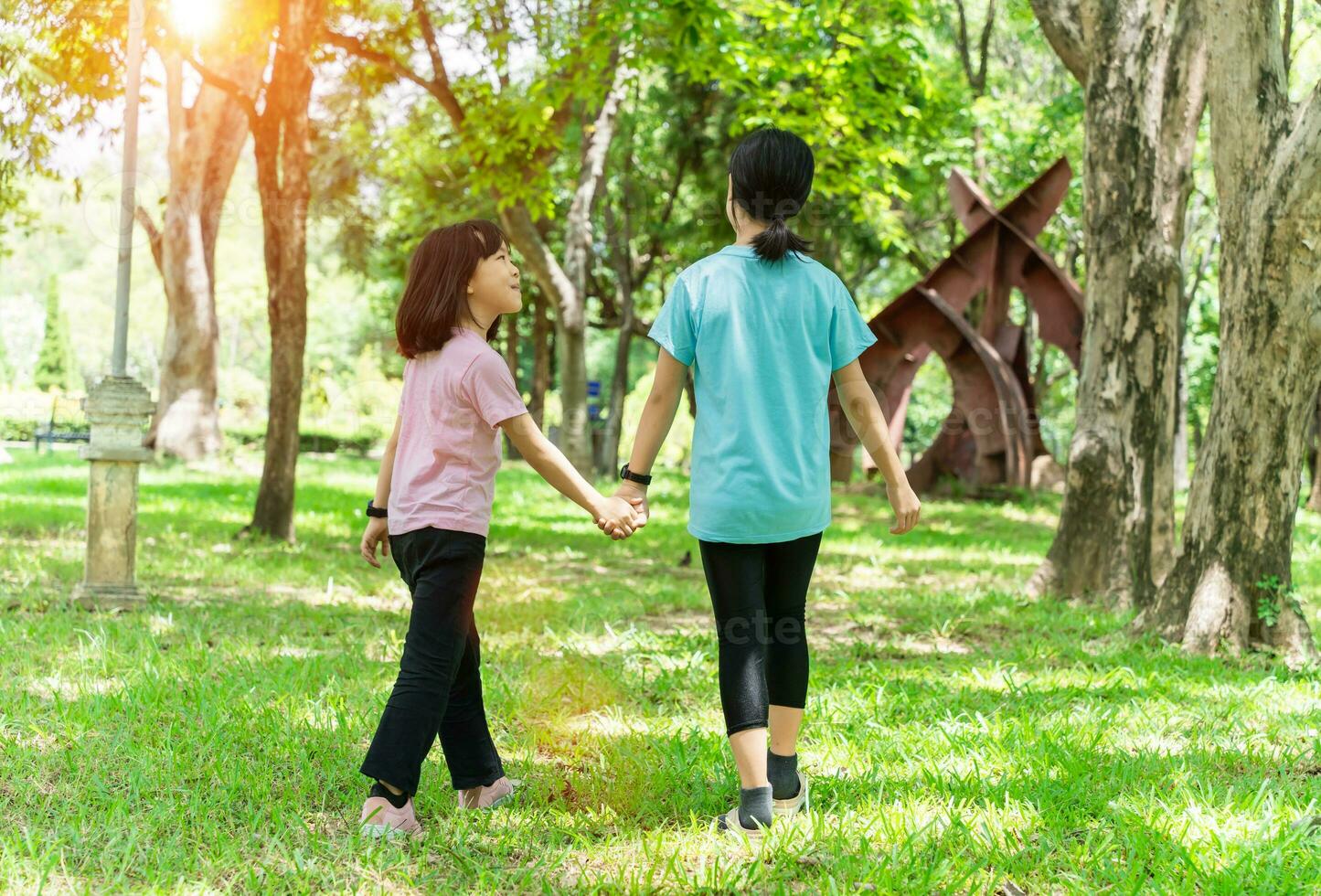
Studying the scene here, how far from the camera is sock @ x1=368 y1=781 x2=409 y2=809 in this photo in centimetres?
312

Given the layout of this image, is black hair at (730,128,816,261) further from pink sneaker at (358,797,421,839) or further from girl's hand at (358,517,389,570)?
pink sneaker at (358,797,421,839)

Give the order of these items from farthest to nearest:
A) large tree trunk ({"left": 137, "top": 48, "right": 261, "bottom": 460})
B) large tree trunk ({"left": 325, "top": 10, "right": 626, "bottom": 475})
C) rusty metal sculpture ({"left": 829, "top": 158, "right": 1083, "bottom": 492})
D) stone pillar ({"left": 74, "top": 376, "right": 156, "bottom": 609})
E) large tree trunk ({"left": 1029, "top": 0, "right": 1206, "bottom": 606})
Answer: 1. large tree trunk ({"left": 137, "top": 48, "right": 261, "bottom": 460})
2. rusty metal sculpture ({"left": 829, "top": 158, "right": 1083, "bottom": 492})
3. large tree trunk ({"left": 325, "top": 10, "right": 626, "bottom": 475})
4. large tree trunk ({"left": 1029, "top": 0, "right": 1206, "bottom": 606})
5. stone pillar ({"left": 74, "top": 376, "right": 156, "bottom": 609})

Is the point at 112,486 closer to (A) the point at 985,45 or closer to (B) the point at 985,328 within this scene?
(B) the point at 985,328

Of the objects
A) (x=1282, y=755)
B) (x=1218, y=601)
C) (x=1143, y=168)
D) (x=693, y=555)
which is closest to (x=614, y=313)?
(x=693, y=555)

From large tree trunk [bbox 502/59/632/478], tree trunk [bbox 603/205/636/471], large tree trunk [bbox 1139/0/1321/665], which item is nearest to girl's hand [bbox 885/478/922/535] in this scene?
large tree trunk [bbox 1139/0/1321/665]

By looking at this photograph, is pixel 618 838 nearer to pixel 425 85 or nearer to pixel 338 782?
pixel 338 782

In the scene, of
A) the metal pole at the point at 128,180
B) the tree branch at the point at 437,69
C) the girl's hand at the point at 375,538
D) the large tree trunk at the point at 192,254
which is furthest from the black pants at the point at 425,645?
the large tree trunk at the point at 192,254

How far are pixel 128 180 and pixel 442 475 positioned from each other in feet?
14.9

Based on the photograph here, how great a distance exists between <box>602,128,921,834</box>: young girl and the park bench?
23.9m

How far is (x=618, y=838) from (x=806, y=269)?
1.64 meters

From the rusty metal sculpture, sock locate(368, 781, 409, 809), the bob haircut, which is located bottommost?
sock locate(368, 781, 409, 809)

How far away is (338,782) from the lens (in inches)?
138

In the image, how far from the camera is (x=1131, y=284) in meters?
7.19

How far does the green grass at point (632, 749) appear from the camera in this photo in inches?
113
